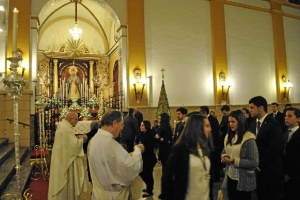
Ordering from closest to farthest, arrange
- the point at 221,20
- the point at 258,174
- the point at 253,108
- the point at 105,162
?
the point at 105,162 < the point at 258,174 < the point at 253,108 < the point at 221,20

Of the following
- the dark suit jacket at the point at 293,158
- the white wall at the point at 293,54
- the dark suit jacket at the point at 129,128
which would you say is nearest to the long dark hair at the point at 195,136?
the dark suit jacket at the point at 293,158

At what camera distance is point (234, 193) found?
11.5ft

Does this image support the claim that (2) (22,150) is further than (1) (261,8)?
No

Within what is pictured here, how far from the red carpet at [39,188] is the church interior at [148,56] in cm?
135

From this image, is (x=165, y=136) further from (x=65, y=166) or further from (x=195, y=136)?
(x=195, y=136)

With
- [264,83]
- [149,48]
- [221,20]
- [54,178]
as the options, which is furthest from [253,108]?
[264,83]

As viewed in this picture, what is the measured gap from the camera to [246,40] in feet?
49.6

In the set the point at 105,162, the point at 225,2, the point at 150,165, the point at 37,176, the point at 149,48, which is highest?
the point at 225,2

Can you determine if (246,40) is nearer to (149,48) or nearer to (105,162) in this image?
(149,48)

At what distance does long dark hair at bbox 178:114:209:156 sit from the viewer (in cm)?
236

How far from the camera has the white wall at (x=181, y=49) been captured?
12.9 m

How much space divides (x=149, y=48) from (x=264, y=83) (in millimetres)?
7071

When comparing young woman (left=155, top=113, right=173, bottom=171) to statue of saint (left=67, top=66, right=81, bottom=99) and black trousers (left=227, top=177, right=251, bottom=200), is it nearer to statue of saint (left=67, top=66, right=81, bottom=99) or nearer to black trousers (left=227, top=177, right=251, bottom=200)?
black trousers (left=227, top=177, right=251, bottom=200)

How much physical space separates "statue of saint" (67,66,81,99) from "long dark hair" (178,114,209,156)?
16082mm
